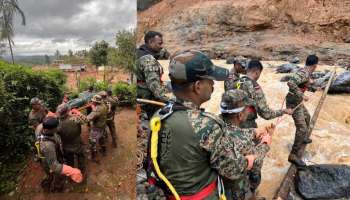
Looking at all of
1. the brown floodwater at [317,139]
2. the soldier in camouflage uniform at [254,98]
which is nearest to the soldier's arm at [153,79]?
the soldier in camouflage uniform at [254,98]

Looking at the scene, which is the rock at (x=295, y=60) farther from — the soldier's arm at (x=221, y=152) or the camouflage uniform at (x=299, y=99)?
the soldier's arm at (x=221, y=152)

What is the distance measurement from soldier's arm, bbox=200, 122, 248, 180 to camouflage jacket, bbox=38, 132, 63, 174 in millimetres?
1130

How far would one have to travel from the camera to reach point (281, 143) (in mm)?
5520

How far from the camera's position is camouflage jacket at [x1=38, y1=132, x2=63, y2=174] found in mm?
2271

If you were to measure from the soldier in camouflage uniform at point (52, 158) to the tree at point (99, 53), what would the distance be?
0.60 meters

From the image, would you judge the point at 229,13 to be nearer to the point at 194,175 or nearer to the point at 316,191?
the point at 316,191

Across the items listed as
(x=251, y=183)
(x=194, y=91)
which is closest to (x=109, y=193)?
(x=194, y=91)

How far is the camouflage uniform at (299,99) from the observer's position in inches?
177

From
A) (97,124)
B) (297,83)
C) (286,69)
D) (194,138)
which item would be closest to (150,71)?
(97,124)

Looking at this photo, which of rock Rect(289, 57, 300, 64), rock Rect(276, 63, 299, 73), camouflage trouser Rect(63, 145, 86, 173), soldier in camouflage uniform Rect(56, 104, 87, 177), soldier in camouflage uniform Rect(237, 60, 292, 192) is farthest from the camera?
rock Rect(289, 57, 300, 64)

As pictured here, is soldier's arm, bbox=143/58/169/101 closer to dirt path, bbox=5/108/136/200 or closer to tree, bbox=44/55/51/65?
dirt path, bbox=5/108/136/200

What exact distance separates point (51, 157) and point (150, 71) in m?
1.26

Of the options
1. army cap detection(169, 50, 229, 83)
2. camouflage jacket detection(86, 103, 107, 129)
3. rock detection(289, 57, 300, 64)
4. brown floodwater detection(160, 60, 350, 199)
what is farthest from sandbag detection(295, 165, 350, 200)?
rock detection(289, 57, 300, 64)

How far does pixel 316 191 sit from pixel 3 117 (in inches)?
125
